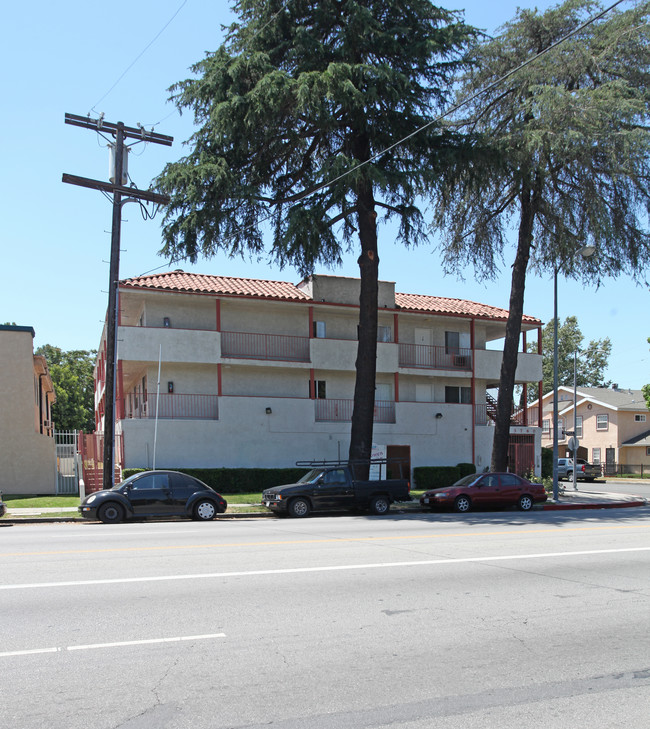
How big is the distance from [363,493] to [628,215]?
14.0 metres

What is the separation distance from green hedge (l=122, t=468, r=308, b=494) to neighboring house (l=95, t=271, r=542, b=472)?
1490mm

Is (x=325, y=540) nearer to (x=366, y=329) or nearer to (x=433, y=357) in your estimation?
(x=366, y=329)

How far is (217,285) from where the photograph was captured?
30.7m

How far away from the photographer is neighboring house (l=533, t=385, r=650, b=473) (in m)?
55.5

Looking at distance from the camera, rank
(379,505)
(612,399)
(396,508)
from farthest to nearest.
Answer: (612,399) → (396,508) → (379,505)

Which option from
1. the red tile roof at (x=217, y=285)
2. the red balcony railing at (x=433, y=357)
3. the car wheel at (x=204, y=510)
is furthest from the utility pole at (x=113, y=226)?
the red balcony railing at (x=433, y=357)

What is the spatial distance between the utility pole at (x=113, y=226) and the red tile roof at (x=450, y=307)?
15301mm

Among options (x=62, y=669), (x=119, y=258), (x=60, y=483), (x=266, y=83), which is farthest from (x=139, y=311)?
(x=62, y=669)

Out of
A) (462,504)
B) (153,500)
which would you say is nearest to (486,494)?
(462,504)

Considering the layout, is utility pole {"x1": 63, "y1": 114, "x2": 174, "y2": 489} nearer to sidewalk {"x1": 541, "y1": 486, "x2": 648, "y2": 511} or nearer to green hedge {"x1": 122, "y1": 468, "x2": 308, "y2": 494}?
green hedge {"x1": 122, "y1": 468, "x2": 308, "y2": 494}

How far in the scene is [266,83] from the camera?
21266 millimetres

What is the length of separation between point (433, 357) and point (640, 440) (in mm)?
29154

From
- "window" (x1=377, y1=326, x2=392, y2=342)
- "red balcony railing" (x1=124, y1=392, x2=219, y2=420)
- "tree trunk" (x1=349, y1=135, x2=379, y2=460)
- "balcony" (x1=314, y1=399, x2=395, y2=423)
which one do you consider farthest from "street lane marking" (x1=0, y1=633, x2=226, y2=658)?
"window" (x1=377, y1=326, x2=392, y2=342)

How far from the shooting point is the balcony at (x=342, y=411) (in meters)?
31.2
